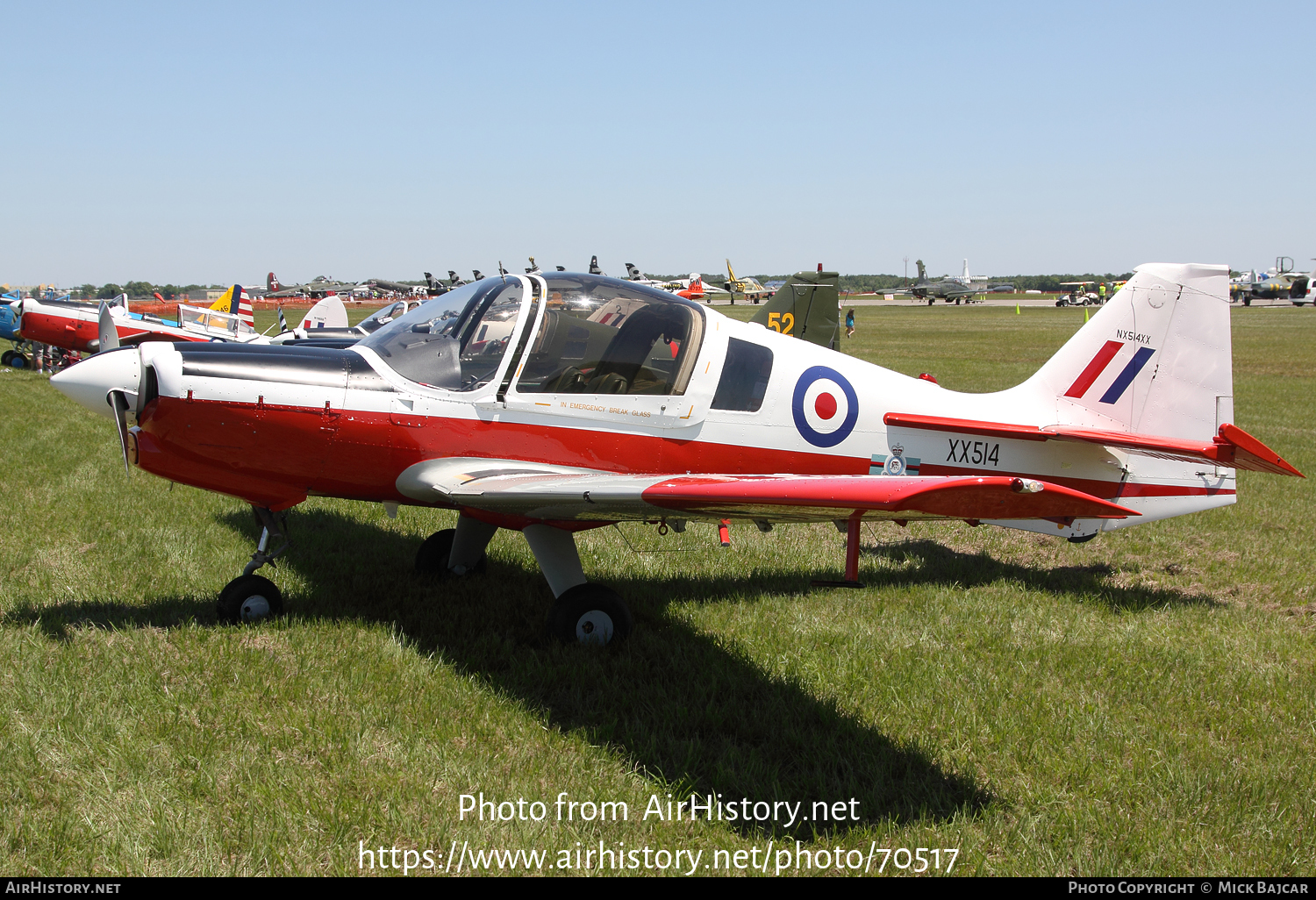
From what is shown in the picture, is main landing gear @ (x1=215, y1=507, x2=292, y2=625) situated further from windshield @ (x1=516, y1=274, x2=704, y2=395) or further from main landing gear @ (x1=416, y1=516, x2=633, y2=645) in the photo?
windshield @ (x1=516, y1=274, x2=704, y2=395)

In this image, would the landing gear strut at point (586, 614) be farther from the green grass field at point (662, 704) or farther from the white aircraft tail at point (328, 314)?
the white aircraft tail at point (328, 314)

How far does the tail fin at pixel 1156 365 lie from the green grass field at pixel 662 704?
1.37m

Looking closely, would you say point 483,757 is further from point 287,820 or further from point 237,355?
point 237,355

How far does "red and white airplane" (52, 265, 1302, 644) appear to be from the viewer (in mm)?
4766

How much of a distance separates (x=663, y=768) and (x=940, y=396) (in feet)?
11.7

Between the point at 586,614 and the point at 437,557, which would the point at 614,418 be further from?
the point at 437,557

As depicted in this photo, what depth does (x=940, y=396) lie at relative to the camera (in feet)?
20.3

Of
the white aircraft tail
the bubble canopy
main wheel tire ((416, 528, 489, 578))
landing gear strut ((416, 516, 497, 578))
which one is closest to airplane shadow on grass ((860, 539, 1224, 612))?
the bubble canopy

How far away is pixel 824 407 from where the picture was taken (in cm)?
582

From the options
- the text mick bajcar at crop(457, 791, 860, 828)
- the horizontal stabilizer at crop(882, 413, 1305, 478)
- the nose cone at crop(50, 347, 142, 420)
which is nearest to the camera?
the text mick bajcar at crop(457, 791, 860, 828)

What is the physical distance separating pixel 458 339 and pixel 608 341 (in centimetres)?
94

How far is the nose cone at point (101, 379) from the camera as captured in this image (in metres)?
4.67

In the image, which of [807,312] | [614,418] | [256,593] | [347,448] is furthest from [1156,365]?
[807,312]
